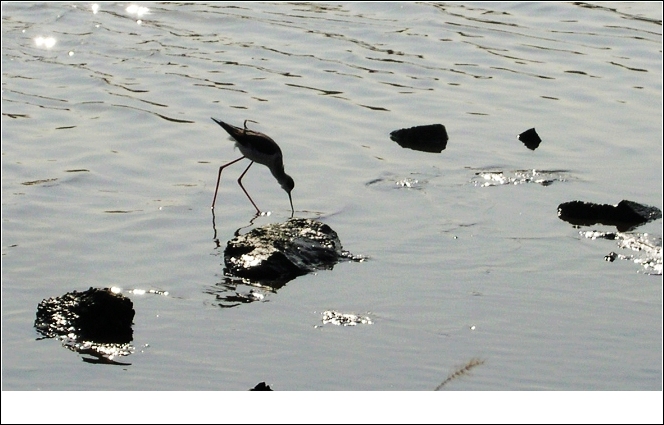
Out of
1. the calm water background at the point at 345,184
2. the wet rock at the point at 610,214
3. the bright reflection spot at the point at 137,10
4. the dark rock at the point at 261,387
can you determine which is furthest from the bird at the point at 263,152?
the bright reflection spot at the point at 137,10

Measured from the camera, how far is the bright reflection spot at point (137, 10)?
18.5m

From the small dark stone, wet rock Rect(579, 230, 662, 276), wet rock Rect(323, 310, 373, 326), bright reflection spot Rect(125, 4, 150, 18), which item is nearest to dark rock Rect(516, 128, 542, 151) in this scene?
wet rock Rect(579, 230, 662, 276)

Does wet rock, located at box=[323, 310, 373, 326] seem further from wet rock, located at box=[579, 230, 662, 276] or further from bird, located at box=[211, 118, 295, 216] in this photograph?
bird, located at box=[211, 118, 295, 216]

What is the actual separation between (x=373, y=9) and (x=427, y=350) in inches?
462

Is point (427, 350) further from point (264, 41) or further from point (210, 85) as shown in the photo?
point (264, 41)

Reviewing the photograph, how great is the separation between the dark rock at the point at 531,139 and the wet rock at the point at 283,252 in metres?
3.81

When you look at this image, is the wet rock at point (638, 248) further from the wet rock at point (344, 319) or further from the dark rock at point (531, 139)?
the dark rock at point (531, 139)

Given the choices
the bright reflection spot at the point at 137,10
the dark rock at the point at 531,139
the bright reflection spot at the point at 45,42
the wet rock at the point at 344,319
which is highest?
the dark rock at the point at 531,139

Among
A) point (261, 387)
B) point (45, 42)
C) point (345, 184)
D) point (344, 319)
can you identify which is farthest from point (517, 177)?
point (45, 42)

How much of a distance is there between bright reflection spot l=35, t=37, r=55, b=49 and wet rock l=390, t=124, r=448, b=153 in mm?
6705

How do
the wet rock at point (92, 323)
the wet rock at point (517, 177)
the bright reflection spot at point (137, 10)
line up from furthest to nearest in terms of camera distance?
the bright reflection spot at point (137, 10), the wet rock at point (517, 177), the wet rock at point (92, 323)

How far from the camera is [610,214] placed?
32.0ft

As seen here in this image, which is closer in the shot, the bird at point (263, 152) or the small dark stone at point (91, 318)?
the small dark stone at point (91, 318)

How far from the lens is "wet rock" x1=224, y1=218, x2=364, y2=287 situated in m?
8.41
